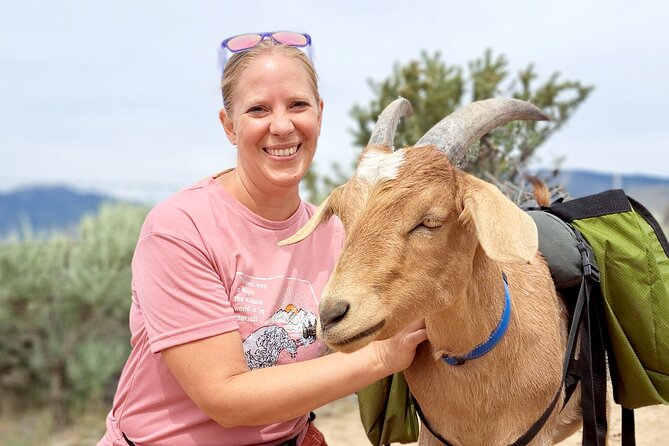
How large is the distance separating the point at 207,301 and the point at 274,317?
14.3 inches

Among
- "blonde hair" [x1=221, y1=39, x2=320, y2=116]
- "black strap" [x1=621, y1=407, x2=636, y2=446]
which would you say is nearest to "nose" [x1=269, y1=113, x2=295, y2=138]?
"blonde hair" [x1=221, y1=39, x2=320, y2=116]

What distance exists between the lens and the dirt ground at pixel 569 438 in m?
4.91

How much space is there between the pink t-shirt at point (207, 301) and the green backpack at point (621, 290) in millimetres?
1016

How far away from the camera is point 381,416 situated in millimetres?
3268

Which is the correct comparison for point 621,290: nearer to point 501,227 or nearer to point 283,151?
point 501,227

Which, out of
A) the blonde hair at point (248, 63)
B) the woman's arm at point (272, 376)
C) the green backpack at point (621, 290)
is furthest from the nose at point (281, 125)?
the green backpack at point (621, 290)

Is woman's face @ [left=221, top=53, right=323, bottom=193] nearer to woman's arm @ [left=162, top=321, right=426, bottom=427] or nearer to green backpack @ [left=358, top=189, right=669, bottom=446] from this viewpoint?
woman's arm @ [left=162, top=321, right=426, bottom=427]

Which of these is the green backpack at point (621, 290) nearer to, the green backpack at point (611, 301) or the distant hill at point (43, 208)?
the green backpack at point (611, 301)

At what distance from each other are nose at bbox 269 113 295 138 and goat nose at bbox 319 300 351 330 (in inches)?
38.7

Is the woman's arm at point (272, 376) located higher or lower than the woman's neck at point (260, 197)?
lower

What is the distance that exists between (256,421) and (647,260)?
171cm

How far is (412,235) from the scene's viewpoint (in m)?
2.23

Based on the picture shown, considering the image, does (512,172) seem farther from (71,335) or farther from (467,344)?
(71,335)

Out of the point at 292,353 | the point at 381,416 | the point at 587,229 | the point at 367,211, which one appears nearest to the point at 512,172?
the point at 587,229
